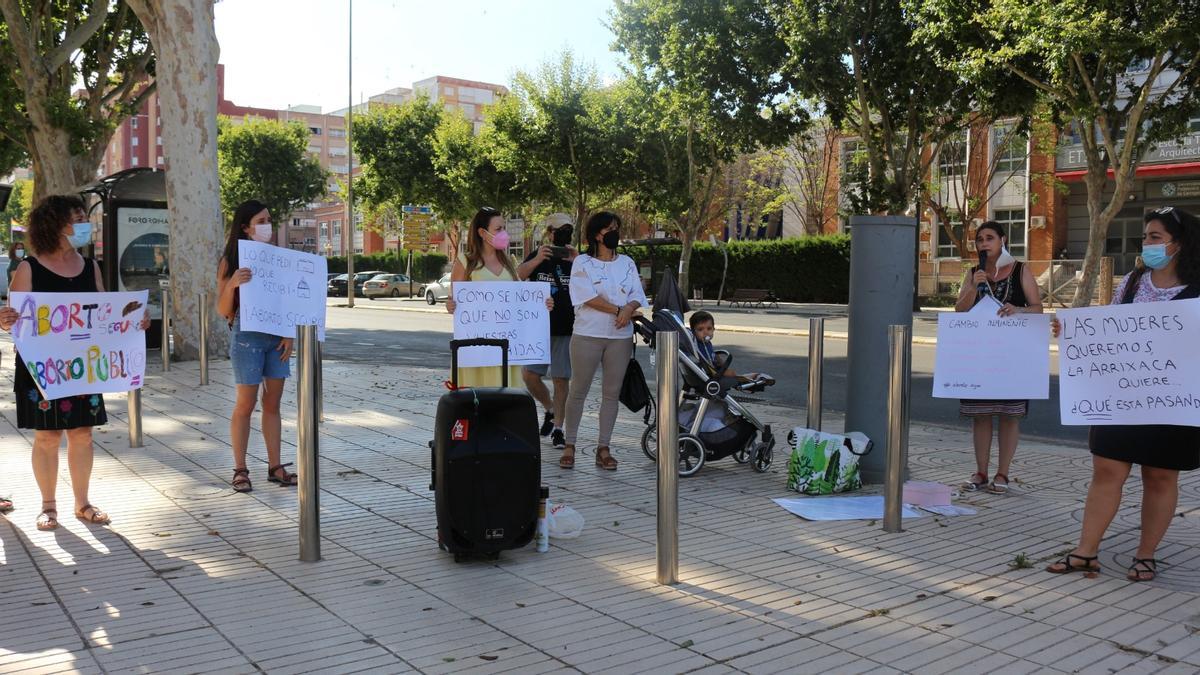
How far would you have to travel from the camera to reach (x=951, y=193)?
4431 cm

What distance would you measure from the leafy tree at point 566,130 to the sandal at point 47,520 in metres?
31.7

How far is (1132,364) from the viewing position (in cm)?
471

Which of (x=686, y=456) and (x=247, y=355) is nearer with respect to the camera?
(x=247, y=355)

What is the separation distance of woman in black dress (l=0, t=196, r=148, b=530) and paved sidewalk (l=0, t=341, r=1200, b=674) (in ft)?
0.78

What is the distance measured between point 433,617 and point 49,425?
2.67 m

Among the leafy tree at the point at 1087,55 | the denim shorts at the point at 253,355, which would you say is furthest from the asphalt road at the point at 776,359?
the leafy tree at the point at 1087,55

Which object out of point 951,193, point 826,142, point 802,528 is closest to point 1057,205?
point 951,193

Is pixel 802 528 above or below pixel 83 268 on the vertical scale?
below

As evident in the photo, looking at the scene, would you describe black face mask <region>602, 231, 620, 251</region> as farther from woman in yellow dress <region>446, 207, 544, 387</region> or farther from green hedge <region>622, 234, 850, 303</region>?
green hedge <region>622, 234, 850, 303</region>

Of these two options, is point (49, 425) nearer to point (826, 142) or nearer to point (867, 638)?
point (867, 638)

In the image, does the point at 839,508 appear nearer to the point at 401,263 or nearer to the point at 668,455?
the point at 668,455

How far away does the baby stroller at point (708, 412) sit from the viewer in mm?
7023

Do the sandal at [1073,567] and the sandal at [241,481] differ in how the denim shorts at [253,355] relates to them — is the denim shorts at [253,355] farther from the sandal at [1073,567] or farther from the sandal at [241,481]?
the sandal at [1073,567]

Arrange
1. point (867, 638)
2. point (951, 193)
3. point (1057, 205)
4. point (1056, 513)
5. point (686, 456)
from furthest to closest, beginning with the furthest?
point (951, 193)
point (1057, 205)
point (686, 456)
point (1056, 513)
point (867, 638)
